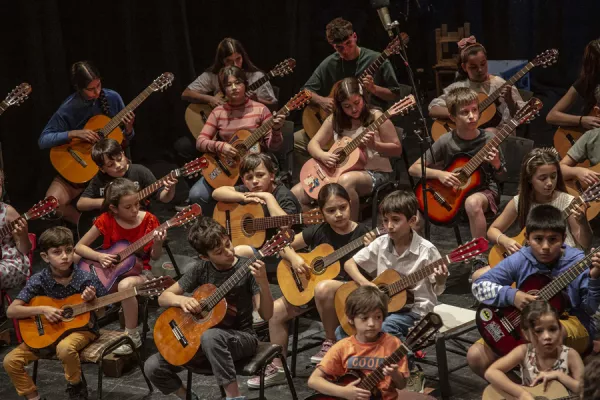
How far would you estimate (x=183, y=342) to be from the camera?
5.00 m

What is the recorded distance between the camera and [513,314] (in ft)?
15.3

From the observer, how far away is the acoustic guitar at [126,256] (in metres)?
5.93

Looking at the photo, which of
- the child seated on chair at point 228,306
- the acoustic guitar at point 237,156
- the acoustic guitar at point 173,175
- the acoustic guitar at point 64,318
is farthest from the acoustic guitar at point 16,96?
the child seated on chair at point 228,306

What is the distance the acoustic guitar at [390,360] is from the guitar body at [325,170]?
2384mm

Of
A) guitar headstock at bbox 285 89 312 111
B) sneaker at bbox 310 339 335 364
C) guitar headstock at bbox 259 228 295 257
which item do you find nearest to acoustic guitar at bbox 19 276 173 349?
guitar headstock at bbox 259 228 295 257

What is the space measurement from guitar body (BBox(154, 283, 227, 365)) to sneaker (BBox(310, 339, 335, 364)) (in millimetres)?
802

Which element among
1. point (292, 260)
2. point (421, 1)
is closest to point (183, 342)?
point (292, 260)

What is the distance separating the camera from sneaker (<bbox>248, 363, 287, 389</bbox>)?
5.50 m

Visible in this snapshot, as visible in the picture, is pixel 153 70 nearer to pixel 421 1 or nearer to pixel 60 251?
pixel 421 1

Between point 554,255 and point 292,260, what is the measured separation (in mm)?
1623

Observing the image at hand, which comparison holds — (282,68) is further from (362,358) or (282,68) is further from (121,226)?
(362,358)

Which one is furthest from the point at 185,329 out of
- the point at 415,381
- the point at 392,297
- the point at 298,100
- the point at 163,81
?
the point at 163,81

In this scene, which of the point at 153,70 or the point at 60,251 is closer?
the point at 60,251

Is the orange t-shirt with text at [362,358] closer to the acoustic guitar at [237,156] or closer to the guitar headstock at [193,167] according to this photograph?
the guitar headstock at [193,167]
